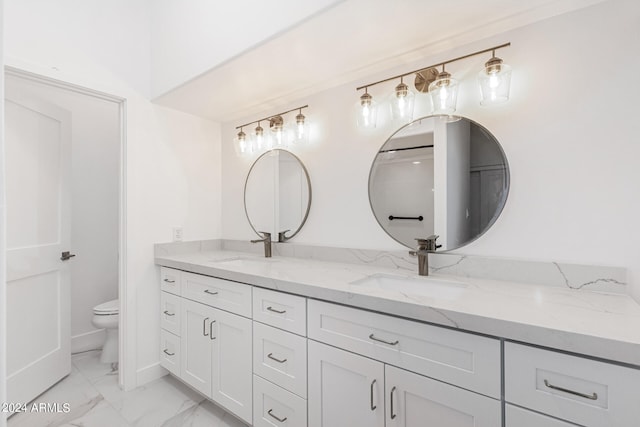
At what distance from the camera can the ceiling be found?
4.05 ft

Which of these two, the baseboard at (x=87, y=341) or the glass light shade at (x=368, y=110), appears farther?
the baseboard at (x=87, y=341)

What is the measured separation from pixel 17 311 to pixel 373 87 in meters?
2.57

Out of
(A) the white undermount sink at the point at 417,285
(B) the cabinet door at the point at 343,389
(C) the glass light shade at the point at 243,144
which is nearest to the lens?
(B) the cabinet door at the point at 343,389

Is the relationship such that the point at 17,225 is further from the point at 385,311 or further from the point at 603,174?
the point at 603,174

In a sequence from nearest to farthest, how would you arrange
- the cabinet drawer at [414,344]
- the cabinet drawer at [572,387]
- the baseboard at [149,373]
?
the cabinet drawer at [572,387] → the cabinet drawer at [414,344] → the baseboard at [149,373]

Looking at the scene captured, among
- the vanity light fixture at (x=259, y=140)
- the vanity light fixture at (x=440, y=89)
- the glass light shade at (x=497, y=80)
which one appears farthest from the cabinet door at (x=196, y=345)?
the glass light shade at (x=497, y=80)

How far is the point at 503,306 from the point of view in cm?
99

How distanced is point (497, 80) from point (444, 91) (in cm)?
22

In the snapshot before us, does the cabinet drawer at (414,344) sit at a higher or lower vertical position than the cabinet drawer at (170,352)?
higher

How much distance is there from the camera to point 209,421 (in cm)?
174

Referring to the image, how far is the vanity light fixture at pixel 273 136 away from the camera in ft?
6.90

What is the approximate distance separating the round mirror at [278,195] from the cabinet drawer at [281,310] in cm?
72

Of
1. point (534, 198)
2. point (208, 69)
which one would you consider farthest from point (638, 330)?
point (208, 69)

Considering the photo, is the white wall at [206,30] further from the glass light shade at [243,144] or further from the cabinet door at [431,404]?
the cabinet door at [431,404]
